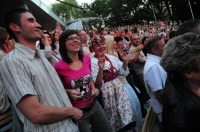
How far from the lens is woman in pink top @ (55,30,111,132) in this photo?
3.14 metres

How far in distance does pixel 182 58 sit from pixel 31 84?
3.92 feet

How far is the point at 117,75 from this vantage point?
14.3ft

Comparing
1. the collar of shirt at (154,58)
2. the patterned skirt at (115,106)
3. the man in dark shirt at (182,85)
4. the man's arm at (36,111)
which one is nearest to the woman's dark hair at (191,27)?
the collar of shirt at (154,58)

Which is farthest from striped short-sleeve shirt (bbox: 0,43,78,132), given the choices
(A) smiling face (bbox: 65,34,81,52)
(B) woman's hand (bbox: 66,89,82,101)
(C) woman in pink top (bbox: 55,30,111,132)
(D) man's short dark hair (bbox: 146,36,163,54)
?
(D) man's short dark hair (bbox: 146,36,163,54)

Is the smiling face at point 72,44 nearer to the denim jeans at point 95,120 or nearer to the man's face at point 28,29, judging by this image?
the denim jeans at point 95,120

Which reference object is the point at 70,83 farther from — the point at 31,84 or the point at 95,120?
the point at 31,84

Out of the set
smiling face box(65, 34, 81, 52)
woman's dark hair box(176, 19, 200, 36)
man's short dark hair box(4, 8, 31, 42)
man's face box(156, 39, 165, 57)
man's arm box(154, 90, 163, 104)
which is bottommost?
man's arm box(154, 90, 163, 104)

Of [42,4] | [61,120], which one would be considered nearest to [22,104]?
[61,120]

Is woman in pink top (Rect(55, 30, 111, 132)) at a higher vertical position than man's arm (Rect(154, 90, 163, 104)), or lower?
higher

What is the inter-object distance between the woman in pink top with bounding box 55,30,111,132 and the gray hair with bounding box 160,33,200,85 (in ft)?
4.05

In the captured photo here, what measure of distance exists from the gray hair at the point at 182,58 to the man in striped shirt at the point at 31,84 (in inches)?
37.2

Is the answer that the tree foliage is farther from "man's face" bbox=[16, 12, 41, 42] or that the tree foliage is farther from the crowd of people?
"man's face" bbox=[16, 12, 41, 42]

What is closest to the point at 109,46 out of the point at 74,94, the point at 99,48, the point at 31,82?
the point at 99,48

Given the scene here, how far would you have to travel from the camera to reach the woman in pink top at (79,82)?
3.14m
